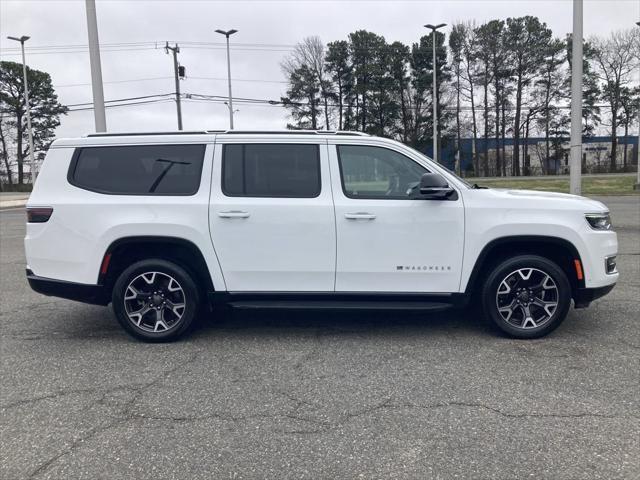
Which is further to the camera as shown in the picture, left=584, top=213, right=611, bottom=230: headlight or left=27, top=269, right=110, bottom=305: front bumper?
left=27, top=269, right=110, bottom=305: front bumper

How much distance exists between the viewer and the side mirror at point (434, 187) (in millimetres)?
4562

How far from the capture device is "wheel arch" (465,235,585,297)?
4.72 meters

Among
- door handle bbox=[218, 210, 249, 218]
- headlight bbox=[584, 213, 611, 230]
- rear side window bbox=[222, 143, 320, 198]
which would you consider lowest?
headlight bbox=[584, 213, 611, 230]

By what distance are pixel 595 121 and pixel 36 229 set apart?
61.9m

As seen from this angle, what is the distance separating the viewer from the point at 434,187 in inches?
179

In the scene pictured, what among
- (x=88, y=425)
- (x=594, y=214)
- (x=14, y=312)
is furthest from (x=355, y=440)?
(x=14, y=312)

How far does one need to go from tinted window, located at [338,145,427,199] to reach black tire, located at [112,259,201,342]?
1.79 m

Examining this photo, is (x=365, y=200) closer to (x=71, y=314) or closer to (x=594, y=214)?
(x=594, y=214)

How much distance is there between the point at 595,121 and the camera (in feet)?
184

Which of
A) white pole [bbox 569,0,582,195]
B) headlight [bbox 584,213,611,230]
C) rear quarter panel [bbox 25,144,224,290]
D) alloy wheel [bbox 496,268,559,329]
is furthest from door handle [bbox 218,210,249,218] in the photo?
white pole [bbox 569,0,582,195]

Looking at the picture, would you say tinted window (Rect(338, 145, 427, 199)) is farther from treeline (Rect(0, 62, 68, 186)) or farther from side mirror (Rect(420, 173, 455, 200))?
treeline (Rect(0, 62, 68, 186))

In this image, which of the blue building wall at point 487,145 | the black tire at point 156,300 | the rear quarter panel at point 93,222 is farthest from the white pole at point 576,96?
the blue building wall at point 487,145

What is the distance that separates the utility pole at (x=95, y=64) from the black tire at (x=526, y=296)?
10.3 meters

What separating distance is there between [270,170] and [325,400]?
2.24m
